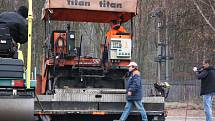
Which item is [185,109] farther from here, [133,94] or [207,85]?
[133,94]

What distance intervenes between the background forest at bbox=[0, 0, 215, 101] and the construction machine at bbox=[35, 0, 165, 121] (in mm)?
12768

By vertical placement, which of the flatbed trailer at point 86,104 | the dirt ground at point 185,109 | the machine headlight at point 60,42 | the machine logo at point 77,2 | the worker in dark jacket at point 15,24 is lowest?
the dirt ground at point 185,109

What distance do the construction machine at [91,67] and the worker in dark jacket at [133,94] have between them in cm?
17

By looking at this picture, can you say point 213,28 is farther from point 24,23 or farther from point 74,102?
point 24,23

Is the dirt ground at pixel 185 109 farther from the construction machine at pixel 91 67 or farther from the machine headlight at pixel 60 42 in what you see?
the machine headlight at pixel 60 42

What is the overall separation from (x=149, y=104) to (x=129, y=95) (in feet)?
1.67

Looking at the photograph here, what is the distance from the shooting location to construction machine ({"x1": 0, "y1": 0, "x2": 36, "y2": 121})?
7.91 m

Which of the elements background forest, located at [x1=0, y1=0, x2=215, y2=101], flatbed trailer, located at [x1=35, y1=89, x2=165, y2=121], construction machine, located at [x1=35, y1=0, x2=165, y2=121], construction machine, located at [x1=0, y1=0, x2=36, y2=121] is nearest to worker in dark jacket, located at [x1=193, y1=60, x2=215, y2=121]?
construction machine, located at [x1=35, y1=0, x2=165, y2=121]

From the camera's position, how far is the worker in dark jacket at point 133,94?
11469 mm

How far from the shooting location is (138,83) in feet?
40.8

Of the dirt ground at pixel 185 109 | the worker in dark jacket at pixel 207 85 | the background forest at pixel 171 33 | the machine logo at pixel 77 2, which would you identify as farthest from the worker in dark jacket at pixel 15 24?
the background forest at pixel 171 33

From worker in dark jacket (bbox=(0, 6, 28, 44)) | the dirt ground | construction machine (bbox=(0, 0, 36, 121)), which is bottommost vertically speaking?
the dirt ground

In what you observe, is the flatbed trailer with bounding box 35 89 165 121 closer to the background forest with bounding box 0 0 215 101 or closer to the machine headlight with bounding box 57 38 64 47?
the machine headlight with bounding box 57 38 64 47

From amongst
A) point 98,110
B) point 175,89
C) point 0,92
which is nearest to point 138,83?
Answer: point 98,110
